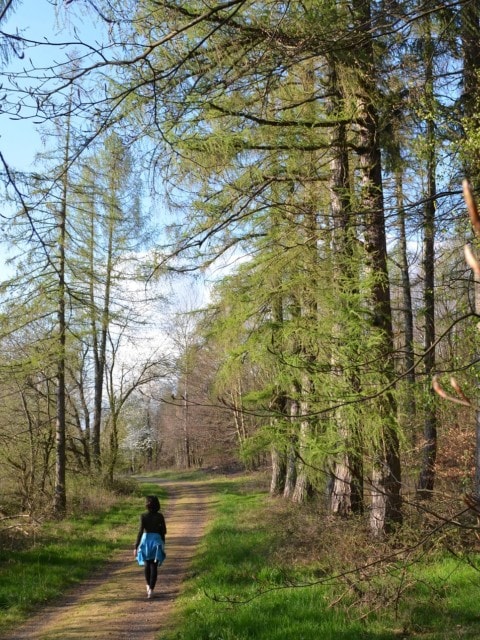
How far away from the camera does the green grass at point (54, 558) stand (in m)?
7.66

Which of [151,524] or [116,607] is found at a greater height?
[151,524]

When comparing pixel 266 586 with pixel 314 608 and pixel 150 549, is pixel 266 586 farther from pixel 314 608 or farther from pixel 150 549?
pixel 150 549

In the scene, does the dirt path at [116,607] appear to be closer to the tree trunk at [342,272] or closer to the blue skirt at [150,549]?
the blue skirt at [150,549]

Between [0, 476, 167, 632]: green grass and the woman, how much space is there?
52.1 inches

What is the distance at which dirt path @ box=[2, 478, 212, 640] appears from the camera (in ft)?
21.0

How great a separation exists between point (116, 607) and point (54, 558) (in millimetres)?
3007

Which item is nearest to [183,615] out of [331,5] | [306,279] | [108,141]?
[306,279]

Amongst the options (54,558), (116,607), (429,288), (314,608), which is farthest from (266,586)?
(429,288)

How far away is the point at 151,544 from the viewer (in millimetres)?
8281

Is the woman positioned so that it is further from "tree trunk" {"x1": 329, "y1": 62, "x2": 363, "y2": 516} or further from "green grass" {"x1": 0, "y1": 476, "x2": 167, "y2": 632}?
"tree trunk" {"x1": 329, "y1": 62, "x2": 363, "y2": 516}

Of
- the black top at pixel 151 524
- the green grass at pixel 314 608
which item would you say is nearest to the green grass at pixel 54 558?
the black top at pixel 151 524

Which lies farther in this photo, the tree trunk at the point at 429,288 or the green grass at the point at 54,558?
the green grass at the point at 54,558

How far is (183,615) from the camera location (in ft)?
22.1

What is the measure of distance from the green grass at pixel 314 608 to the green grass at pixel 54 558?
201 cm
